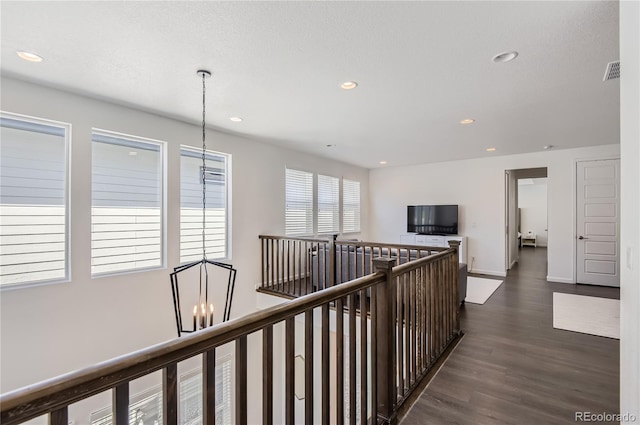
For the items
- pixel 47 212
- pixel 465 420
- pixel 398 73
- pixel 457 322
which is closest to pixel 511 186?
pixel 457 322

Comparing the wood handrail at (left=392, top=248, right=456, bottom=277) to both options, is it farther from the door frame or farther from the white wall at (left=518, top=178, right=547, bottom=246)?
the white wall at (left=518, top=178, right=547, bottom=246)

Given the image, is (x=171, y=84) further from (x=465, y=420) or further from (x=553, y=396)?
(x=553, y=396)

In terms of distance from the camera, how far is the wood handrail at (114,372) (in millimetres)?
649

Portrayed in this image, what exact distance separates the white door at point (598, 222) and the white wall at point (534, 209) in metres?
6.78

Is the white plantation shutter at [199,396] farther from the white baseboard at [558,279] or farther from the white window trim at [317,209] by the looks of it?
the white baseboard at [558,279]

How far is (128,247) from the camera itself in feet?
11.8

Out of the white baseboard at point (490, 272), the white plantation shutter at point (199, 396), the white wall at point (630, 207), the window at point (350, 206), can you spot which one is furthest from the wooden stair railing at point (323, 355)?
the window at point (350, 206)

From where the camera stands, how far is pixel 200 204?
435 cm

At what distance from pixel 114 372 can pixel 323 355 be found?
975 mm

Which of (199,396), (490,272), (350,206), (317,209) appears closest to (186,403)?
(199,396)

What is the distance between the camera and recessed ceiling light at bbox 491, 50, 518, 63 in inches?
90.3

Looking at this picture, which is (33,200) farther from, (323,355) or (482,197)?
(482,197)

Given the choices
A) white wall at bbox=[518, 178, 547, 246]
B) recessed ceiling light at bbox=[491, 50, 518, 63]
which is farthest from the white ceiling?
white wall at bbox=[518, 178, 547, 246]

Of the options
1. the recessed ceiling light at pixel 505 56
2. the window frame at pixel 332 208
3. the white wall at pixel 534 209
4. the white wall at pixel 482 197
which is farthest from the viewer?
the white wall at pixel 534 209
